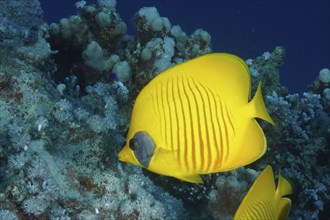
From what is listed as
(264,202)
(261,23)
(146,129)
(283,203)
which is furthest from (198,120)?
(261,23)

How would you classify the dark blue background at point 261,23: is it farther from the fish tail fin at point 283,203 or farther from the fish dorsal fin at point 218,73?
the fish dorsal fin at point 218,73

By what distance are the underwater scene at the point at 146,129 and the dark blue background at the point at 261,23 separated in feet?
143

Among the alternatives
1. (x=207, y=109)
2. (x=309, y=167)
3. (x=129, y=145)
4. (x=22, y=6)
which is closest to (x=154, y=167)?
(x=129, y=145)

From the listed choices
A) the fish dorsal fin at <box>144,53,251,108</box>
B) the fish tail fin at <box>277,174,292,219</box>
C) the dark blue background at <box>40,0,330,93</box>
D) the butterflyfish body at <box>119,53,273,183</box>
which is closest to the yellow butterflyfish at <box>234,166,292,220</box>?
the fish tail fin at <box>277,174,292,219</box>

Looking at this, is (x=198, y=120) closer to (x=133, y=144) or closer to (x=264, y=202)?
(x=133, y=144)

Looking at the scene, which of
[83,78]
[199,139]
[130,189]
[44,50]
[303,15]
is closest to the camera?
[199,139]

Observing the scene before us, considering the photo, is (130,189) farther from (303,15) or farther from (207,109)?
(303,15)

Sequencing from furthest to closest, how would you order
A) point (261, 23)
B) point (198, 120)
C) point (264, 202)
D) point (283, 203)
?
1. point (261, 23)
2. point (283, 203)
3. point (264, 202)
4. point (198, 120)

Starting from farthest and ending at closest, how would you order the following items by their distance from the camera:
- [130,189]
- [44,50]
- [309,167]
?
[309,167] < [44,50] < [130,189]

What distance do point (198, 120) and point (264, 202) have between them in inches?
19.3

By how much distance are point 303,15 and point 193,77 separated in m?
73.7

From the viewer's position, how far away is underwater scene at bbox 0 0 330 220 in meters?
1.55

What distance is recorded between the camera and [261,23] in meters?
61.9

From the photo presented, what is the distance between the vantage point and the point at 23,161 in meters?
2.48
